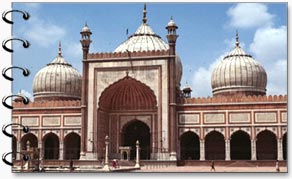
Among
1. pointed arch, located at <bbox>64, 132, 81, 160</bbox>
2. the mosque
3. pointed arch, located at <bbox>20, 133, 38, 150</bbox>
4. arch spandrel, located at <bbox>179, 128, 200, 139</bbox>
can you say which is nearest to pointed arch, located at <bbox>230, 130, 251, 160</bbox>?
the mosque


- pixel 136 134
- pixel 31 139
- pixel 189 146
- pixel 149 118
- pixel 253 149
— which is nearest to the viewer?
pixel 253 149

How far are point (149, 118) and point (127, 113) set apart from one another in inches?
32.1

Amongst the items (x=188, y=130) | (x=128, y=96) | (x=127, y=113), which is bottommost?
(x=188, y=130)

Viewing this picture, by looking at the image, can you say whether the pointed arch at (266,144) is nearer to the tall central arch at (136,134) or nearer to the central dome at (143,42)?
the tall central arch at (136,134)

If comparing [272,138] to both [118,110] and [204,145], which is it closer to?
[204,145]

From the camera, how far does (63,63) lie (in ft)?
72.2

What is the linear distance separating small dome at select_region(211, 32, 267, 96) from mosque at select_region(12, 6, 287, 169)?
198 centimetres

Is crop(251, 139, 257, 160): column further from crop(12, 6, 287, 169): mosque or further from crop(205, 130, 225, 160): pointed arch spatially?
crop(205, 130, 225, 160): pointed arch

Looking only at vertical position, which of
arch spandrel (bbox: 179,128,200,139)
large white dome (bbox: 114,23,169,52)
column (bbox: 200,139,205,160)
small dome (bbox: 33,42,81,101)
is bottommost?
column (bbox: 200,139,205,160)

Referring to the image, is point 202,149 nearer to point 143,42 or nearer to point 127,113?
point 127,113

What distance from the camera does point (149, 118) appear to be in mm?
18406

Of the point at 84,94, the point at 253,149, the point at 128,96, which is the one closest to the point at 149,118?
the point at 128,96

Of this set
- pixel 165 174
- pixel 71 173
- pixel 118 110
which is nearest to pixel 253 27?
pixel 165 174

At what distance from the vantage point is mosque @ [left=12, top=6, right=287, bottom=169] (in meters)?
17.3
